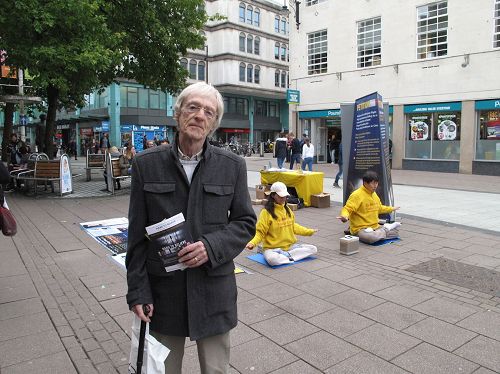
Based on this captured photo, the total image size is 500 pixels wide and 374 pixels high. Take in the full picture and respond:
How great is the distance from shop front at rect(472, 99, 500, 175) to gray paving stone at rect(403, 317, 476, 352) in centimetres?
1745

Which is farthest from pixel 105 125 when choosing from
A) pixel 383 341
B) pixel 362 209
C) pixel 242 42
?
pixel 383 341

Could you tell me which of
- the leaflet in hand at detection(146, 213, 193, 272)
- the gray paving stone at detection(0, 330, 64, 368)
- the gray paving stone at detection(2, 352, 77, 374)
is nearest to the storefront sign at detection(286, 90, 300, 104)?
the gray paving stone at detection(0, 330, 64, 368)

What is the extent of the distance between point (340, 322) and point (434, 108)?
18884 millimetres

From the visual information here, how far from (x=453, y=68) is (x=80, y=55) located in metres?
16.1

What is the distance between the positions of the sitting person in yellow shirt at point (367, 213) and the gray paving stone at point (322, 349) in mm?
3154

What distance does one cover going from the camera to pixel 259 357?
337 cm

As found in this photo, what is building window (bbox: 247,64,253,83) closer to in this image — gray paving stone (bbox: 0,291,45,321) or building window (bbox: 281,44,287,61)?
building window (bbox: 281,44,287,61)

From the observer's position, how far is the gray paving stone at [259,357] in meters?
3.22

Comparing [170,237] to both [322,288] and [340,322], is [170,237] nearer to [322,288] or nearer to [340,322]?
[340,322]

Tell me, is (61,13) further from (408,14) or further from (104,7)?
(408,14)

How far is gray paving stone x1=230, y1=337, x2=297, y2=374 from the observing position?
3.22 meters

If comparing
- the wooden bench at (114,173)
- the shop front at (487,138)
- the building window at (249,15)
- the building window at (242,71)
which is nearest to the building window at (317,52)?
the shop front at (487,138)

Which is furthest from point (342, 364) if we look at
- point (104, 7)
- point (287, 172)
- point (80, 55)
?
point (104, 7)

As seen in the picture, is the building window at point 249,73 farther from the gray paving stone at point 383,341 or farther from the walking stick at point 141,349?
the walking stick at point 141,349
